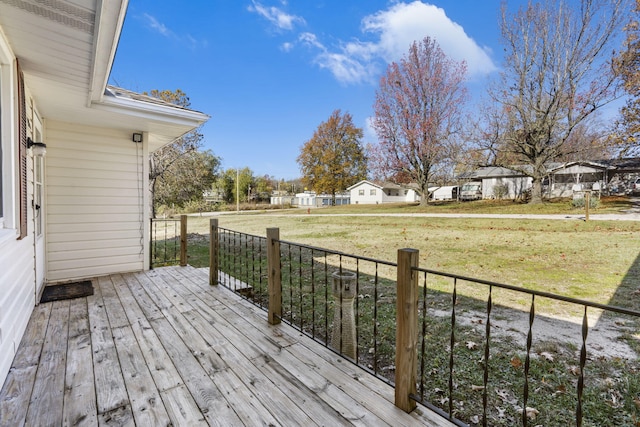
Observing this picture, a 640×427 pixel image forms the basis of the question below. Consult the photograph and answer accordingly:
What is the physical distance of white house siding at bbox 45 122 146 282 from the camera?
4285 mm

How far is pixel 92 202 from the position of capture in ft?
14.9

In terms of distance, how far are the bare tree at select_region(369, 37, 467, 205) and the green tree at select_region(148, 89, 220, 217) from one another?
11019 mm

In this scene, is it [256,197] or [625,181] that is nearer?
[625,181]

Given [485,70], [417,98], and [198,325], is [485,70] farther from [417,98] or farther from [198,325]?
[198,325]

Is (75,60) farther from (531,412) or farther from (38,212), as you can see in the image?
(531,412)

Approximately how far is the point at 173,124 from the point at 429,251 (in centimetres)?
589

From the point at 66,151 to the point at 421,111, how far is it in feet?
55.1

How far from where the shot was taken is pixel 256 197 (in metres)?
34.4

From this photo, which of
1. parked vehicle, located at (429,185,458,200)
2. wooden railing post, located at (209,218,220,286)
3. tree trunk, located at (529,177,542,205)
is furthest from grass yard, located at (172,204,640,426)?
parked vehicle, located at (429,185,458,200)

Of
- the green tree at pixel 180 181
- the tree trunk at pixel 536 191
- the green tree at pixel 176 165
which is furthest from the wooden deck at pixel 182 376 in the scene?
the tree trunk at pixel 536 191

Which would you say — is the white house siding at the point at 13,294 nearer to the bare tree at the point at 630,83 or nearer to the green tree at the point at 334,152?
the bare tree at the point at 630,83

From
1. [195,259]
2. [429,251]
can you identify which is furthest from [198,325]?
[429,251]

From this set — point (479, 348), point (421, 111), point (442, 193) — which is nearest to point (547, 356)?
point (479, 348)

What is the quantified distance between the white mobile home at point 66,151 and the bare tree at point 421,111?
14716mm
